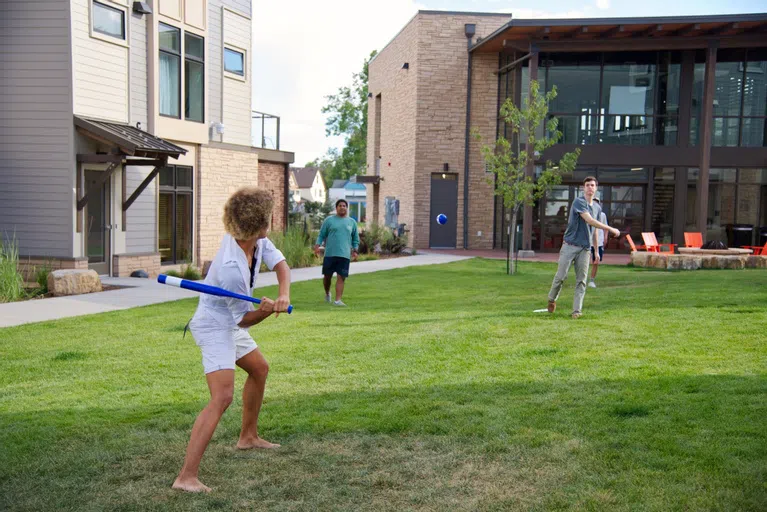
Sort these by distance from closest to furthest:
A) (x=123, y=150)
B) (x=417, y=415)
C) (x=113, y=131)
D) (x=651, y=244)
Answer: (x=417, y=415) → (x=123, y=150) → (x=113, y=131) → (x=651, y=244)

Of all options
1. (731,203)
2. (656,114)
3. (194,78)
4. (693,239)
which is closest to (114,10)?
(194,78)

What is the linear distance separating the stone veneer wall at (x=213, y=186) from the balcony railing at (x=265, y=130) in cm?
139

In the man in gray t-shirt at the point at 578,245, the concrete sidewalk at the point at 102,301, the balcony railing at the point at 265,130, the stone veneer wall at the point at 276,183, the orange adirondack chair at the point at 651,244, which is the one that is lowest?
the concrete sidewalk at the point at 102,301

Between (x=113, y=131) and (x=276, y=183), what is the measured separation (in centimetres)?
985

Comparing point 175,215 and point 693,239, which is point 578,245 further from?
point 693,239

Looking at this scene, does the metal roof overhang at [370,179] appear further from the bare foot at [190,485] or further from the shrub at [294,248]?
the bare foot at [190,485]

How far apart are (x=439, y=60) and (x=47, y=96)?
59.9 feet

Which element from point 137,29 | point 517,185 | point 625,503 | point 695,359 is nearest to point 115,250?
point 137,29

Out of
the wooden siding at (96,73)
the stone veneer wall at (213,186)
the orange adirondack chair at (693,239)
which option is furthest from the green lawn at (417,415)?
the orange adirondack chair at (693,239)

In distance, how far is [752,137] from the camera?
94.1ft

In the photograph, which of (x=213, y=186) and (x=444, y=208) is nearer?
(x=213, y=186)

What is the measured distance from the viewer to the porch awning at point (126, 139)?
1666 cm

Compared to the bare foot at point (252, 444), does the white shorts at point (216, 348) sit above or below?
above

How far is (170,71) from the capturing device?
20547 mm
